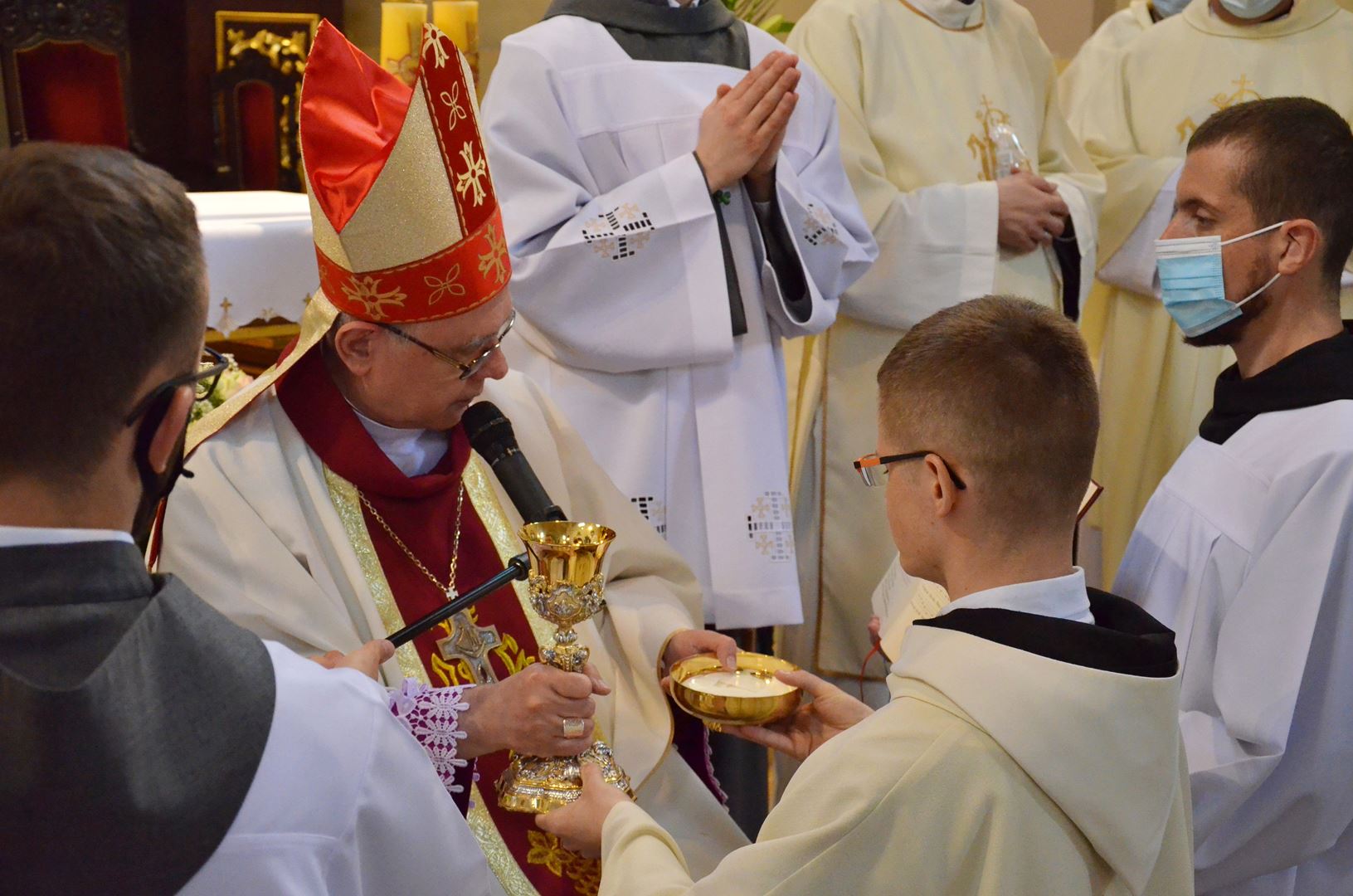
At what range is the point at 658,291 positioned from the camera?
3.44m

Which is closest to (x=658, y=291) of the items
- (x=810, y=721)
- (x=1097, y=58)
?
(x=810, y=721)

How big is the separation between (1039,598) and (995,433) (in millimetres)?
221

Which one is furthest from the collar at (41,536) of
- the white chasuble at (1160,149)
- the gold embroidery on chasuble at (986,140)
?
the white chasuble at (1160,149)

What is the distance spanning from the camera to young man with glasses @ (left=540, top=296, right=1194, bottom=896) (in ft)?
5.40

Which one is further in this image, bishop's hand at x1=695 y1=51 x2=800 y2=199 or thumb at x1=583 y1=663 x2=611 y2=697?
bishop's hand at x1=695 y1=51 x2=800 y2=199

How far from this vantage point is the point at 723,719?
2.30 metres

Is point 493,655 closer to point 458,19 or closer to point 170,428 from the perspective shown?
point 170,428

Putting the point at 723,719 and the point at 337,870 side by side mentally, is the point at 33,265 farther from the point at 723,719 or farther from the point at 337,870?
the point at 723,719

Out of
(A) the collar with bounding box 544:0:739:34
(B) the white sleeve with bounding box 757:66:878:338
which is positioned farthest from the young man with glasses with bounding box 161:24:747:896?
(A) the collar with bounding box 544:0:739:34

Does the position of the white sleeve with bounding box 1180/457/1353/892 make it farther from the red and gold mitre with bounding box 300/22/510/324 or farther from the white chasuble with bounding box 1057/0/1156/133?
the white chasuble with bounding box 1057/0/1156/133

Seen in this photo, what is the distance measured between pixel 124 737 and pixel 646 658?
145cm

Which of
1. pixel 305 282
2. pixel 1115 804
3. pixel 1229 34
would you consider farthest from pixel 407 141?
pixel 1229 34

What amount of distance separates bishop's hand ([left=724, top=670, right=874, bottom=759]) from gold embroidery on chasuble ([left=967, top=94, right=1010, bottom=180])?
100.0 inches

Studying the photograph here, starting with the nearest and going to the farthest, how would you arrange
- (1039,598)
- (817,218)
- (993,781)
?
(993,781) < (1039,598) < (817,218)
